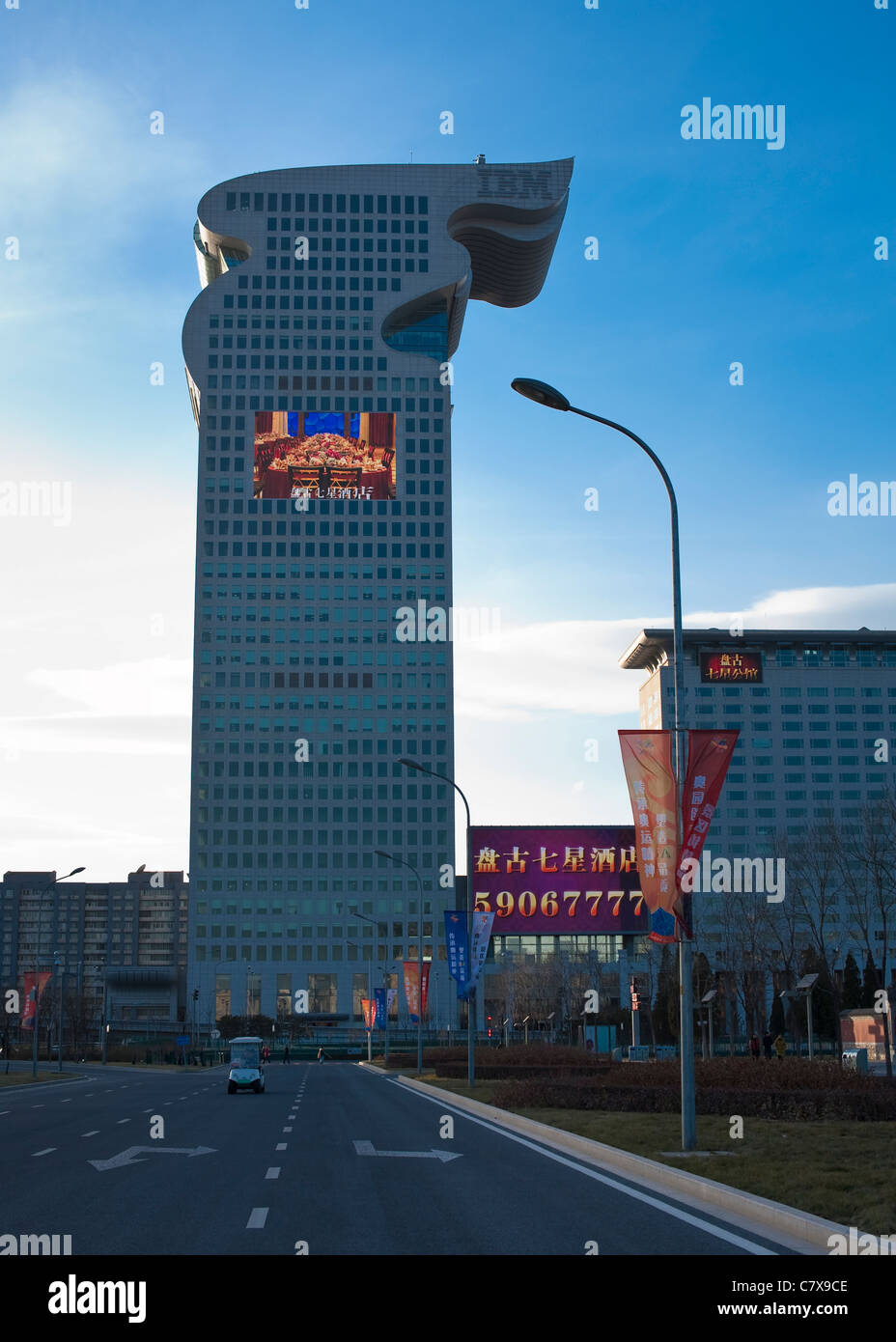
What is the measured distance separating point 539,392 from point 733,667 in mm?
171133

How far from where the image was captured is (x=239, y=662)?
541 feet

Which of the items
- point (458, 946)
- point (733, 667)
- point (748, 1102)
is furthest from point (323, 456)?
point (748, 1102)

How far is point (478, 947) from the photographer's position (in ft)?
150

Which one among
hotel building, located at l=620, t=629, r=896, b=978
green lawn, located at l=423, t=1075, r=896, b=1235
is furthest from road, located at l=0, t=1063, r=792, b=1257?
hotel building, located at l=620, t=629, r=896, b=978

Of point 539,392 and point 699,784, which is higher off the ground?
point 539,392

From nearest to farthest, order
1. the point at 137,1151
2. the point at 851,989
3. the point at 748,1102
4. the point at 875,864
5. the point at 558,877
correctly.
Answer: the point at 137,1151 → the point at 748,1102 → the point at 875,864 → the point at 851,989 → the point at 558,877

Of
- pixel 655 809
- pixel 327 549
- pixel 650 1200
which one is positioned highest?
pixel 327 549

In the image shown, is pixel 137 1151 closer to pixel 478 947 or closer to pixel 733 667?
pixel 478 947

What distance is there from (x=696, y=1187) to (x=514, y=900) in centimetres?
12117

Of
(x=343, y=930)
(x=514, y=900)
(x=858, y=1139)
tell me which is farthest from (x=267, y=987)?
(x=858, y=1139)

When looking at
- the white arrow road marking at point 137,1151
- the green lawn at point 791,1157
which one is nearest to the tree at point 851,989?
the green lawn at point 791,1157

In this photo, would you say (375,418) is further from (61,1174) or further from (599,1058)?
(61,1174)

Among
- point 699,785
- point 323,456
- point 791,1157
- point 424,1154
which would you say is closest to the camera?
point 791,1157

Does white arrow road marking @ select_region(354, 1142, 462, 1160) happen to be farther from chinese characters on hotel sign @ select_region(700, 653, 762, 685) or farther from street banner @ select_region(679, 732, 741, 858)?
chinese characters on hotel sign @ select_region(700, 653, 762, 685)
